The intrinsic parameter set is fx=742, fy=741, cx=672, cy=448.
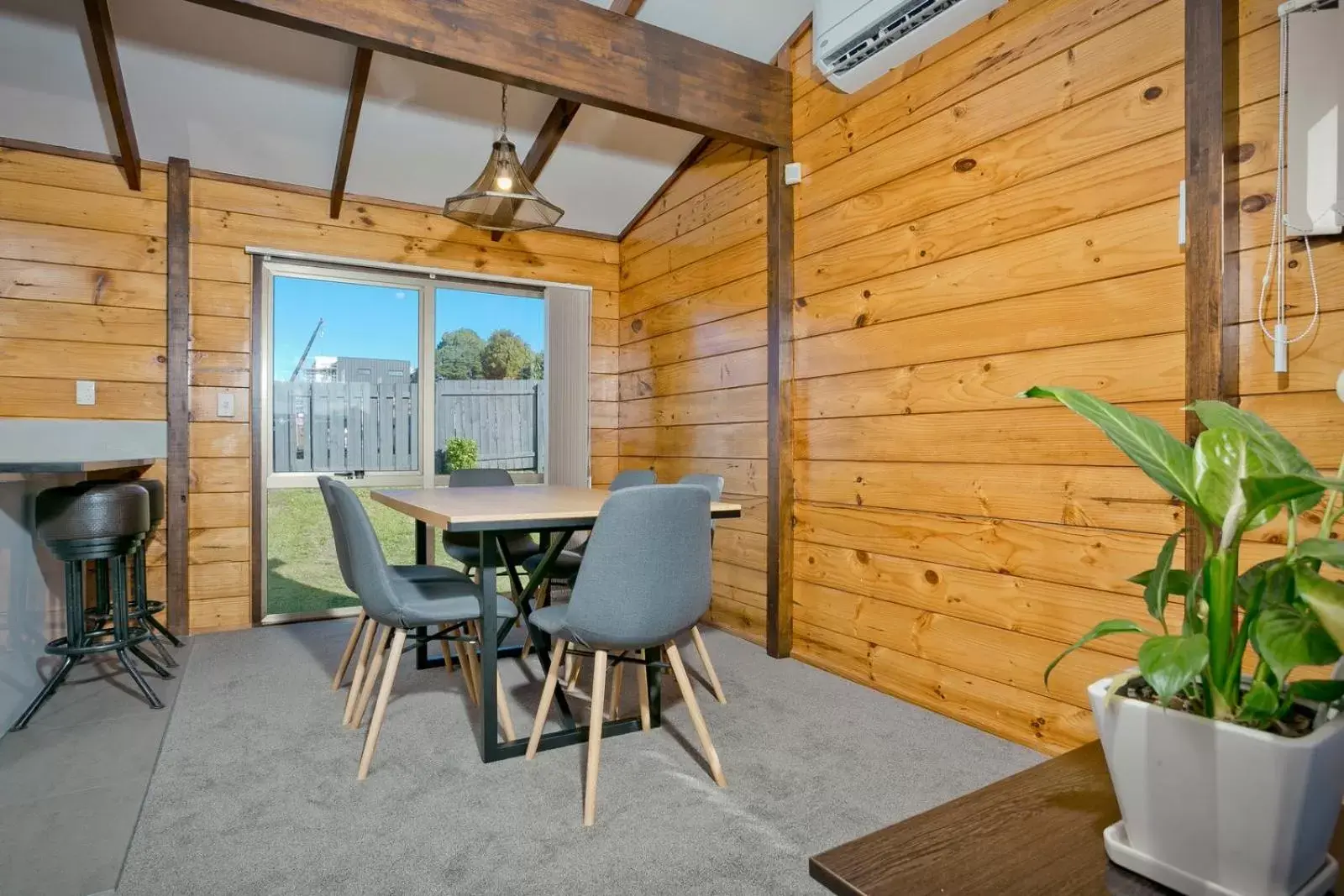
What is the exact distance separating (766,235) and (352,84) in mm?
1951

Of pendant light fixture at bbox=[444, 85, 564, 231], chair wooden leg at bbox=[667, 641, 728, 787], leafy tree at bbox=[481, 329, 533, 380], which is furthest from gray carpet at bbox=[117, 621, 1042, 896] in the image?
leafy tree at bbox=[481, 329, 533, 380]

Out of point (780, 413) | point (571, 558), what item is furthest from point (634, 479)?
point (780, 413)

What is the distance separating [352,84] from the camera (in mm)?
3234

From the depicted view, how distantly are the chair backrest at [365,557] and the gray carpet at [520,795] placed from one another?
19.1 inches

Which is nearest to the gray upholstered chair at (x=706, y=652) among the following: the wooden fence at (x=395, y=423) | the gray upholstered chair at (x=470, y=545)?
the gray upholstered chair at (x=470, y=545)

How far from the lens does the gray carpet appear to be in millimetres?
1678

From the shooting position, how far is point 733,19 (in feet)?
10.4

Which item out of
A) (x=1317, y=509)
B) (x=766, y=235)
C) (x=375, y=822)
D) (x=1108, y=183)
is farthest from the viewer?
(x=766, y=235)

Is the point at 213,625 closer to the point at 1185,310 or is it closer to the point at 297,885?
the point at 297,885

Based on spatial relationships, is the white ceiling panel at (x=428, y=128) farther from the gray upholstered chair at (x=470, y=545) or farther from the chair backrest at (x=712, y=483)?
the chair backrest at (x=712, y=483)

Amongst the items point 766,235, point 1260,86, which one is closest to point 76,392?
point 766,235

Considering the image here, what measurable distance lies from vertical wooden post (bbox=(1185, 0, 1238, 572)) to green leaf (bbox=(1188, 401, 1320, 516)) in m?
1.30

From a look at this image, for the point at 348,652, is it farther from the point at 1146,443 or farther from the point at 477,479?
the point at 1146,443

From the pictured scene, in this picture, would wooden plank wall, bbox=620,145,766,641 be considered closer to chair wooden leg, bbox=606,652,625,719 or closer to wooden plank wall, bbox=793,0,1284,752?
wooden plank wall, bbox=793,0,1284,752
